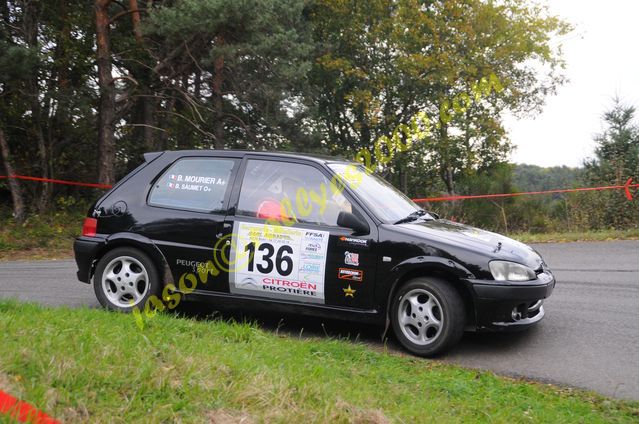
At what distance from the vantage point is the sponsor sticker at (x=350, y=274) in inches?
208

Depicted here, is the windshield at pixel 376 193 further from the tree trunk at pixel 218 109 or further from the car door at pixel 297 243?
the tree trunk at pixel 218 109

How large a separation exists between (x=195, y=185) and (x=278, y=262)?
50.7 inches

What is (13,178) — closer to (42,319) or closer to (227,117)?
(227,117)

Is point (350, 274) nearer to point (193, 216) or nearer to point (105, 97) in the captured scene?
point (193, 216)

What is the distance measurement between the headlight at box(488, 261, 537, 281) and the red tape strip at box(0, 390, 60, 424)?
3.55 metres

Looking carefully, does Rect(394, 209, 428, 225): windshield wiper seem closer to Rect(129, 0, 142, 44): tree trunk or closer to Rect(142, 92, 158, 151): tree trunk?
Rect(129, 0, 142, 44): tree trunk

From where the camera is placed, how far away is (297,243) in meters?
5.47

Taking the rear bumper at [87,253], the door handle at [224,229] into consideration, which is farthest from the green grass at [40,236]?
the door handle at [224,229]

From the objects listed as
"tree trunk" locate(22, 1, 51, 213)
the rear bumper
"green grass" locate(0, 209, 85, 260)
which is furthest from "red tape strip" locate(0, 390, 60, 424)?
"tree trunk" locate(22, 1, 51, 213)

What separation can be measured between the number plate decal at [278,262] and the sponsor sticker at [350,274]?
16 cm

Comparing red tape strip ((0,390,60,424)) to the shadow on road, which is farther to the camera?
the shadow on road

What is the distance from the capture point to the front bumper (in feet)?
16.2

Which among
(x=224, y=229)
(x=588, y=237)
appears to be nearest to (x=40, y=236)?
(x=224, y=229)

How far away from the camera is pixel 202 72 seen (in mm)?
18625
